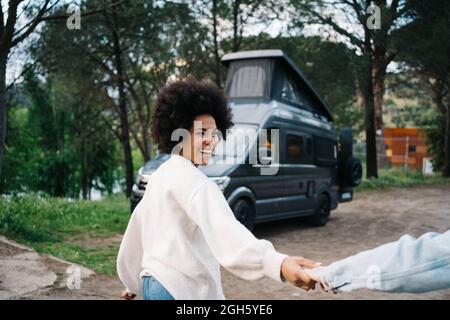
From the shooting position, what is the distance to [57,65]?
41.6 feet

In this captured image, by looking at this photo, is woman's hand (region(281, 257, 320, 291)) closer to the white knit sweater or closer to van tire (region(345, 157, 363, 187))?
the white knit sweater

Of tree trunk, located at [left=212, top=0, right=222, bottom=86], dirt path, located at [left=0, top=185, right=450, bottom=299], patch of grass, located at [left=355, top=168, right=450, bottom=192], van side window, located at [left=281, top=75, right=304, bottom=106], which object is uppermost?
tree trunk, located at [left=212, top=0, right=222, bottom=86]

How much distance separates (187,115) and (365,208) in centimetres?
959

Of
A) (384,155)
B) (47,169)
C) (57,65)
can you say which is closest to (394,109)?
(384,155)

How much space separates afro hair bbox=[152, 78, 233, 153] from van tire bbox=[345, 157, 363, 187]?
8636mm

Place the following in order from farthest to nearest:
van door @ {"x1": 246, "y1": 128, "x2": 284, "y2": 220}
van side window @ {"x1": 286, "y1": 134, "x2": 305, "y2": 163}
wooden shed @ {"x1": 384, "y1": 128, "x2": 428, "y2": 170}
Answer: wooden shed @ {"x1": 384, "y1": 128, "x2": 428, "y2": 170}
van side window @ {"x1": 286, "y1": 134, "x2": 305, "y2": 163}
van door @ {"x1": 246, "y1": 128, "x2": 284, "y2": 220}

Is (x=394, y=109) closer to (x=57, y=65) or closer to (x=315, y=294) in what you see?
(x=57, y=65)

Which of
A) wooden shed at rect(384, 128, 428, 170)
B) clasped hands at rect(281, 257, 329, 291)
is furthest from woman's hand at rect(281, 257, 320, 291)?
wooden shed at rect(384, 128, 428, 170)

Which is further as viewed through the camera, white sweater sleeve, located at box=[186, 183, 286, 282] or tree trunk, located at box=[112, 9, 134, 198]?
tree trunk, located at box=[112, 9, 134, 198]

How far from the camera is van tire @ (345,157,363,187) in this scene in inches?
404

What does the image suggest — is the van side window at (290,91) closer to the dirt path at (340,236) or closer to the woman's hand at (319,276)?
the dirt path at (340,236)

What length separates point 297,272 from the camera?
4.17ft

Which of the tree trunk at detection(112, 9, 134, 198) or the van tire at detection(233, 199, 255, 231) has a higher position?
the tree trunk at detection(112, 9, 134, 198)

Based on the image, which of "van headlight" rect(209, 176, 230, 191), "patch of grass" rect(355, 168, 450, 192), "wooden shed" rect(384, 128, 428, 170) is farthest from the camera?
"wooden shed" rect(384, 128, 428, 170)
